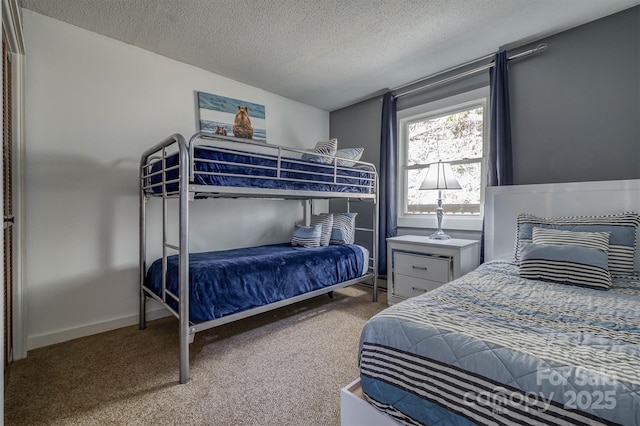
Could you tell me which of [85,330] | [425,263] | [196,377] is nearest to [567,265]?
[425,263]

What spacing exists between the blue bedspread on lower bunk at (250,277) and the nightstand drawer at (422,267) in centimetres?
50

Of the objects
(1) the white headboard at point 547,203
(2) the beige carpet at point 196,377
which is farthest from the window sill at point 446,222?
(2) the beige carpet at point 196,377

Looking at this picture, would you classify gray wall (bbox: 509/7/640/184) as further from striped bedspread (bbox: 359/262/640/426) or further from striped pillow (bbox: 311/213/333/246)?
striped pillow (bbox: 311/213/333/246)

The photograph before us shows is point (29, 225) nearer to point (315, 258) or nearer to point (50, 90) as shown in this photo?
point (50, 90)

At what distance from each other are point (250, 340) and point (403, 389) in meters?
1.54

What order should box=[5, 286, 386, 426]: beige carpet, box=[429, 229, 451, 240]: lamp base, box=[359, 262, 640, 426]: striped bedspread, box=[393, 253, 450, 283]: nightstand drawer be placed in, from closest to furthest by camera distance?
box=[359, 262, 640, 426]: striped bedspread → box=[5, 286, 386, 426]: beige carpet → box=[393, 253, 450, 283]: nightstand drawer → box=[429, 229, 451, 240]: lamp base

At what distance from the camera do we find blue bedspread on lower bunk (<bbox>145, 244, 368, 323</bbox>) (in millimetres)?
1854

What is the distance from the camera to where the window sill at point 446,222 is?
2798 mm

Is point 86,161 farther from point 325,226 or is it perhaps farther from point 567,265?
point 567,265

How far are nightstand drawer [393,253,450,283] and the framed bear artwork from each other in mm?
2091

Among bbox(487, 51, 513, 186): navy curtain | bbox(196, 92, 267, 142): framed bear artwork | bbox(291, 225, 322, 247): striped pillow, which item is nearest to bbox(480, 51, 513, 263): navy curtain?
bbox(487, 51, 513, 186): navy curtain

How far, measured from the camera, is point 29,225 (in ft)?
6.68

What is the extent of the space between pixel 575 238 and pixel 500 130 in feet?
3.97

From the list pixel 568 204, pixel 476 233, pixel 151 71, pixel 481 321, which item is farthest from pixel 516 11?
pixel 151 71
